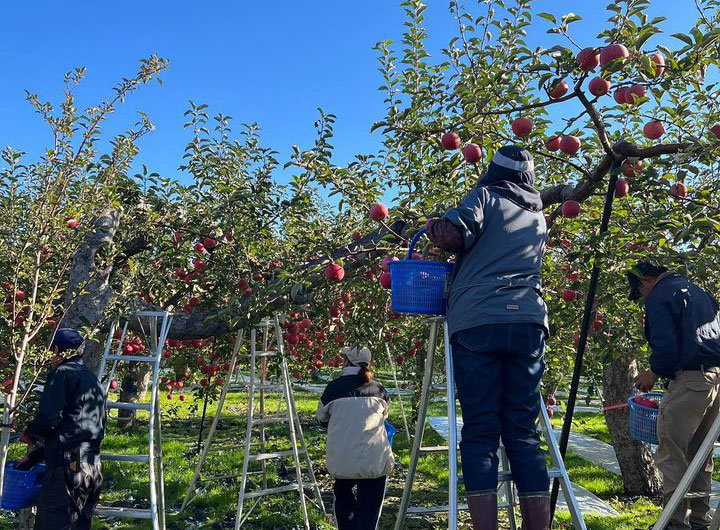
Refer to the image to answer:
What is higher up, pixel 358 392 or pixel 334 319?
pixel 334 319

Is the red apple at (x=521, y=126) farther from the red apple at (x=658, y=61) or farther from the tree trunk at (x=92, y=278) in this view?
the tree trunk at (x=92, y=278)

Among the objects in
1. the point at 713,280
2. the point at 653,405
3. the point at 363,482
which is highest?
the point at 713,280

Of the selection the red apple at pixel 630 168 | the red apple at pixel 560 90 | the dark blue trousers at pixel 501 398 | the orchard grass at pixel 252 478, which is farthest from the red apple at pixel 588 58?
the orchard grass at pixel 252 478

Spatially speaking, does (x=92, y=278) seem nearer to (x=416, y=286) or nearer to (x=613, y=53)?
(x=416, y=286)

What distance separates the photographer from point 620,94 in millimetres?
3131

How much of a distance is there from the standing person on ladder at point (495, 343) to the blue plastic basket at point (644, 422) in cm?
172

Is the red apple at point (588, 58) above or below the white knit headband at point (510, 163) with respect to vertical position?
above

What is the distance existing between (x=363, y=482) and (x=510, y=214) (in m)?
2.37

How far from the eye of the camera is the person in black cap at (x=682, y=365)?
3248 millimetres

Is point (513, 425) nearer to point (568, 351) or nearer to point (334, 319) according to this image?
point (568, 351)

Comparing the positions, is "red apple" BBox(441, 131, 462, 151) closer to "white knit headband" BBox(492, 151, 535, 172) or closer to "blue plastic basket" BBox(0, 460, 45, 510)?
"white knit headband" BBox(492, 151, 535, 172)

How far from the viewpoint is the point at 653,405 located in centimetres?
376

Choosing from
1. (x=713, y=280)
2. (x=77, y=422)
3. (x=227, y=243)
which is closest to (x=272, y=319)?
(x=227, y=243)

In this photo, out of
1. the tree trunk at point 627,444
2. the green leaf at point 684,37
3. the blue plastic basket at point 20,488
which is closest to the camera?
the green leaf at point 684,37
